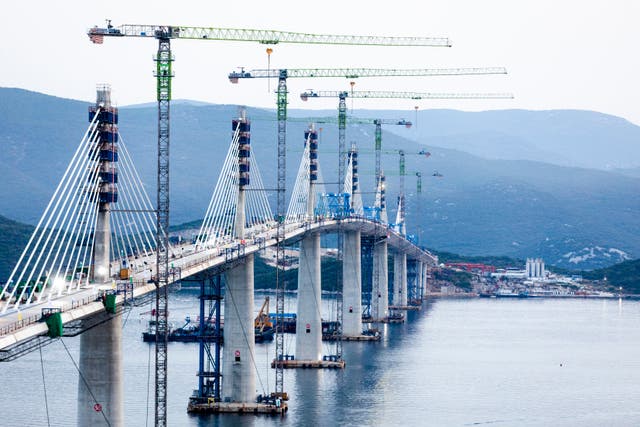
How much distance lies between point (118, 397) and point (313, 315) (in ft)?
218

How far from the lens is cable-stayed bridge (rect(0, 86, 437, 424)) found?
75.2 meters

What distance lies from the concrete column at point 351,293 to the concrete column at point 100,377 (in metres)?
101

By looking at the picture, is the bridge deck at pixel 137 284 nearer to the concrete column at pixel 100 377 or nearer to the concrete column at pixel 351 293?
the concrete column at pixel 100 377

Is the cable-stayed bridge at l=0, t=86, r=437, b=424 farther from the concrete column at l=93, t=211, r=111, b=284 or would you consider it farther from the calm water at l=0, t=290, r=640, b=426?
the calm water at l=0, t=290, r=640, b=426

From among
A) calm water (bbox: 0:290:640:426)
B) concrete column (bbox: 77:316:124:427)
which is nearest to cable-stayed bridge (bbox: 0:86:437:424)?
concrete column (bbox: 77:316:124:427)

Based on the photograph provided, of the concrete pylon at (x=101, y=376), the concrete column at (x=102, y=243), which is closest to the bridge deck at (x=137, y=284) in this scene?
the concrete column at (x=102, y=243)

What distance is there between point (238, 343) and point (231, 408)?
17.8 ft

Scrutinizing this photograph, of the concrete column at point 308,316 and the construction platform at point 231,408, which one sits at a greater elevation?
the concrete column at point 308,316

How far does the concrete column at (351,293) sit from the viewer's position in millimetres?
179250

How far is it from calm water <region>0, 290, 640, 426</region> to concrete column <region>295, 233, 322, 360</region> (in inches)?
149

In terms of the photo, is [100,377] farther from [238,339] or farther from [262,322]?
[262,322]

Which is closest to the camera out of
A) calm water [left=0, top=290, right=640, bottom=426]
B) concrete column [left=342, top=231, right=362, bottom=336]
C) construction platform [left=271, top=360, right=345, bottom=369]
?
calm water [left=0, top=290, right=640, bottom=426]

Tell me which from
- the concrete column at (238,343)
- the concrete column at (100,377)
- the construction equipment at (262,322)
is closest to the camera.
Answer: the concrete column at (100,377)

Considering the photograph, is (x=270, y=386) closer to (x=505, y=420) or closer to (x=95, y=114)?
(x=505, y=420)
